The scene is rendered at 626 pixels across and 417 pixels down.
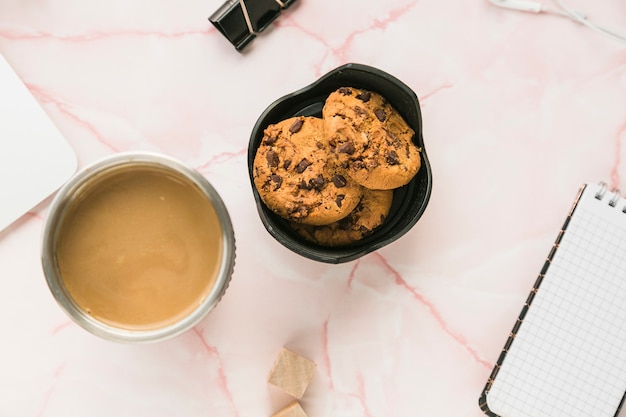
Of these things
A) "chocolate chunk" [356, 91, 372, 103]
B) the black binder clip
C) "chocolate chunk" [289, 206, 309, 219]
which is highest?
the black binder clip

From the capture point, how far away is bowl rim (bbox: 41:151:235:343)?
2.02ft

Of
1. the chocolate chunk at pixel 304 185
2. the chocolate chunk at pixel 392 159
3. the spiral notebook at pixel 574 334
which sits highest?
the chocolate chunk at pixel 392 159

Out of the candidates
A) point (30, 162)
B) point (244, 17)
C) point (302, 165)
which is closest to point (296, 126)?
point (302, 165)

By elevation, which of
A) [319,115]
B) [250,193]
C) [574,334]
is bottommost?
[574,334]

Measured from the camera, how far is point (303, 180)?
67 cm

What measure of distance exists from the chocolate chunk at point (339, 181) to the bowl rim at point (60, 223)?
13 centimetres

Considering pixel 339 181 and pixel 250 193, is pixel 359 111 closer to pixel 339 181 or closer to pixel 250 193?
pixel 339 181

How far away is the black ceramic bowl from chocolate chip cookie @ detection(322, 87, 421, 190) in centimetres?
2

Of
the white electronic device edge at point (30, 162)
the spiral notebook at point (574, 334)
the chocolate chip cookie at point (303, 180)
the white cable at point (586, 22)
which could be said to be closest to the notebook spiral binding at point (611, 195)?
the spiral notebook at point (574, 334)

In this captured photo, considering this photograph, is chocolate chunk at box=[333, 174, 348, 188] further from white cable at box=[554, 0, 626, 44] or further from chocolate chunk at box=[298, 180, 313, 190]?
white cable at box=[554, 0, 626, 44]

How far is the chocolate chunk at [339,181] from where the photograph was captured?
68cm

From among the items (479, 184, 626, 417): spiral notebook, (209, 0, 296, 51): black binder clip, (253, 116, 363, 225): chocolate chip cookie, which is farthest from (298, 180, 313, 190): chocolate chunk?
(479, 184, 626, 417): spiral notebook

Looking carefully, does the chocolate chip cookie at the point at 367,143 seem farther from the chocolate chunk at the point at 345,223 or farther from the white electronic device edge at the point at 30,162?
the white electronic device edge at the point at 30,162

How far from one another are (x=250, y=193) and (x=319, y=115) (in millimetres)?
134
